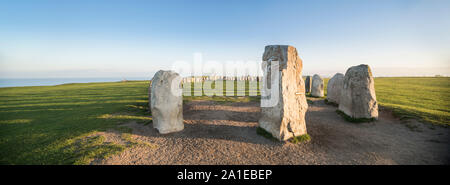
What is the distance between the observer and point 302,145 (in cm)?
609

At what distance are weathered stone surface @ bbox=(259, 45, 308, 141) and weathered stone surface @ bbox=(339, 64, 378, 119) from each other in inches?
174

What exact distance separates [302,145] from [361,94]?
18.4 ft

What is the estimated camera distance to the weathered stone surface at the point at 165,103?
7.06m

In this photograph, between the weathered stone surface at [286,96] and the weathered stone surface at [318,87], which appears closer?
the weathered stone surface at [286,96]

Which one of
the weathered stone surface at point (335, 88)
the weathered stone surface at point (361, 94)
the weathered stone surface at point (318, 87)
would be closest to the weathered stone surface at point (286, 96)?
the weathered stone surface at point (361, 94)

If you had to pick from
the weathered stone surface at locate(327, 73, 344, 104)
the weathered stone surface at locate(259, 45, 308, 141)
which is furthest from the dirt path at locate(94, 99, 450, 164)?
the weathered stone surface at locate(327, 73, 344, 104)

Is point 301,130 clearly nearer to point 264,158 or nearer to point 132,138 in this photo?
point 264,158

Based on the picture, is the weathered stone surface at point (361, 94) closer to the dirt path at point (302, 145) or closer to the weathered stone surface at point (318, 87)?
the dirt path at point (302, 145)

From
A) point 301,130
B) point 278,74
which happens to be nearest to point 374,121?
point 301,130

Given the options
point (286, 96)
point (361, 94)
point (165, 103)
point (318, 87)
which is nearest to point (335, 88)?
point (318, 87)

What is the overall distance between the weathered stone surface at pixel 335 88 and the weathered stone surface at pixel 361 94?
352cm

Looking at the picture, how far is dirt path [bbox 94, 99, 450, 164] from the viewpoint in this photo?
507 cm

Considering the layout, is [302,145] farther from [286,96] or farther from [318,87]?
[318,87]

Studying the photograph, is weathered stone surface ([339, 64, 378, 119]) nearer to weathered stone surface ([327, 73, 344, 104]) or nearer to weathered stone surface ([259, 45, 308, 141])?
weathered stone surface ([327, 73, 344, 104])
